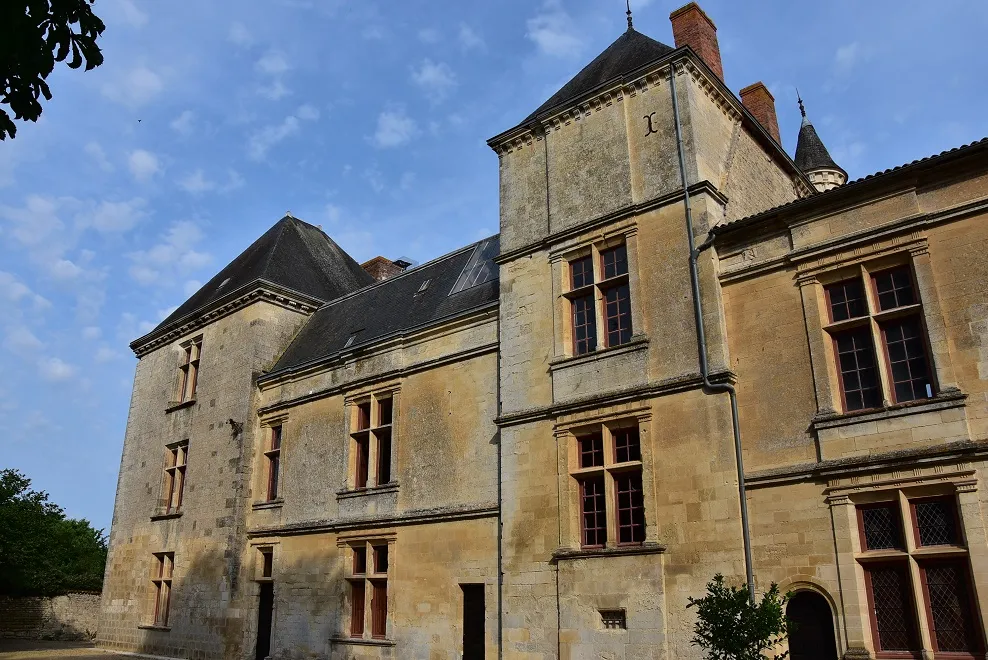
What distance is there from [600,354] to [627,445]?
4.33ft

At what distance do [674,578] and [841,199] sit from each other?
495cm

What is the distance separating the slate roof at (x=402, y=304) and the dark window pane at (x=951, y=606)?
288 inches

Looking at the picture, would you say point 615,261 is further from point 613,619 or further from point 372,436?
point 372,436

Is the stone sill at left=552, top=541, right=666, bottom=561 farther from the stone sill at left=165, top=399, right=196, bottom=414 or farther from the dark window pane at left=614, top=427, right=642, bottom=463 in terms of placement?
the stone sill at left=165, top=399, right=196, bottom=414

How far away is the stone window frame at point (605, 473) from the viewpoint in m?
10.0

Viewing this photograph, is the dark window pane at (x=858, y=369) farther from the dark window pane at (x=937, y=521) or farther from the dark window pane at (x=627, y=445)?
the dark window pane at (x=627, y=445)

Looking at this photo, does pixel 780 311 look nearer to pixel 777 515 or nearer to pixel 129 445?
pixel 777 515

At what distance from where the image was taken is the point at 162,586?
58.3ft

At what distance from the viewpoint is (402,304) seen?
15992mm

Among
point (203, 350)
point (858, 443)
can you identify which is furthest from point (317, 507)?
point (858, 443)

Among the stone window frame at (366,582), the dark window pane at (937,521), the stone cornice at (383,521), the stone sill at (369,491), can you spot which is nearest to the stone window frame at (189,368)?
the stone cornice at (383,521)

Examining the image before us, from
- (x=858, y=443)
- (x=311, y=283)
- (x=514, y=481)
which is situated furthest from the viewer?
(x=311, y=283)

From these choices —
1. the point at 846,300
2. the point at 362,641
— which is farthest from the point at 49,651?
the point at 846,300

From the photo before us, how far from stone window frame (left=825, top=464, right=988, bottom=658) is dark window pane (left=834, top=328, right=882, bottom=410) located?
93 cm
